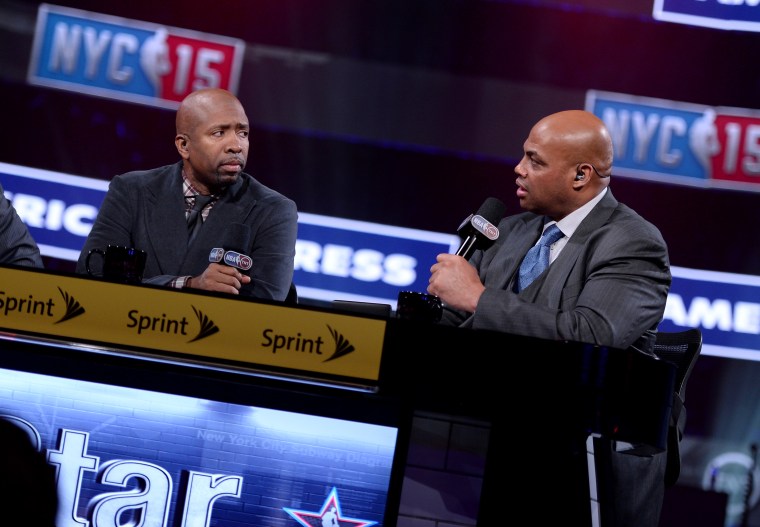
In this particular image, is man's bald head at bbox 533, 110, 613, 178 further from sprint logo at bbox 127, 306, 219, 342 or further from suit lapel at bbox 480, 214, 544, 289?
sprint logo at bbox 127, 306, 219, 342

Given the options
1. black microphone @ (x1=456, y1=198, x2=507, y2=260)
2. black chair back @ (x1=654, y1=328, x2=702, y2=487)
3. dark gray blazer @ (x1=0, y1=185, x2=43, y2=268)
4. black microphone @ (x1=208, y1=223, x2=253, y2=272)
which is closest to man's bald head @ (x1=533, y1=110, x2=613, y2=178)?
black microphone @ (x1=456, y1=198, x2=507, y2=260)

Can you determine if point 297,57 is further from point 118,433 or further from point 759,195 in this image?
point 118,433

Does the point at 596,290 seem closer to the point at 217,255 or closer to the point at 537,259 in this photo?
the point at 537,259

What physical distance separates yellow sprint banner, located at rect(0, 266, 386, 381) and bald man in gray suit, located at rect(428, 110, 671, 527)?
0.39 m

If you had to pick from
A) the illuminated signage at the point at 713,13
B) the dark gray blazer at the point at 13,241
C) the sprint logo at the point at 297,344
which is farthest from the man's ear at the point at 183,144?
the illuminated signage at the point at 713,13

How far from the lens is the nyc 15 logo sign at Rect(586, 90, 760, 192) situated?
4262 mm

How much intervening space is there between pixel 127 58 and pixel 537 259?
107 inches

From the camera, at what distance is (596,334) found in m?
1.93

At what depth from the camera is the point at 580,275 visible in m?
2.11

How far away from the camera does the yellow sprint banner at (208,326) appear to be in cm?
162

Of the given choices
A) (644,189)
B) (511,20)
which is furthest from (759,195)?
(511,20)

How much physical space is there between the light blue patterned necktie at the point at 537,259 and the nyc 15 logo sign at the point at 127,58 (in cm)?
243

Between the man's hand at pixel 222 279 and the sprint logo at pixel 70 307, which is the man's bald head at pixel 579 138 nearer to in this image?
the man's hand at pixel 222 279

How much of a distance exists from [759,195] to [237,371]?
10.6ft
